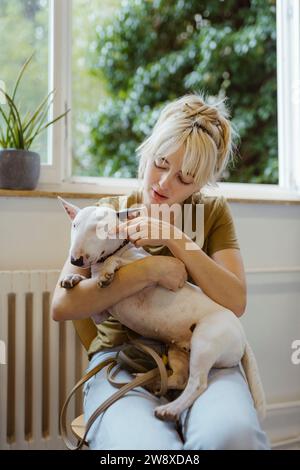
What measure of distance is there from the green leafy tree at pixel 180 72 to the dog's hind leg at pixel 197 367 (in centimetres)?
207

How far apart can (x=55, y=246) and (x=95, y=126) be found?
195 cm

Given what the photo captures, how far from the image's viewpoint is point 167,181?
1163 millimetres

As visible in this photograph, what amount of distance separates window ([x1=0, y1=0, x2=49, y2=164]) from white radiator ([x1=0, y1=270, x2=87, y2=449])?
1.67 ft

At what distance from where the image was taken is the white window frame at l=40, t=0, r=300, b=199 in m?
1.62

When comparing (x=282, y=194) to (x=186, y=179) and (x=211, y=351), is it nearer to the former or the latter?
(x=186, y=179)

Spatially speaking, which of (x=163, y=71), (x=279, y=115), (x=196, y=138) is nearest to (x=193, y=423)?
(x=196, y=138)

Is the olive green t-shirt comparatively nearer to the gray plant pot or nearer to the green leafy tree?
the gray plant pot

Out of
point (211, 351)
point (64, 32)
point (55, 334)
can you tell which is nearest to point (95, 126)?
point (64, 32)

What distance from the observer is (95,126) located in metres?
3.28

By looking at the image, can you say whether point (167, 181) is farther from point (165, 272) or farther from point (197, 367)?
point (197, 367)

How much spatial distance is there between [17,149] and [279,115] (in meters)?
1.26

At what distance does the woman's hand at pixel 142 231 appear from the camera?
3.34ft

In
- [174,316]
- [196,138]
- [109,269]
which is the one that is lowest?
[174,316]
